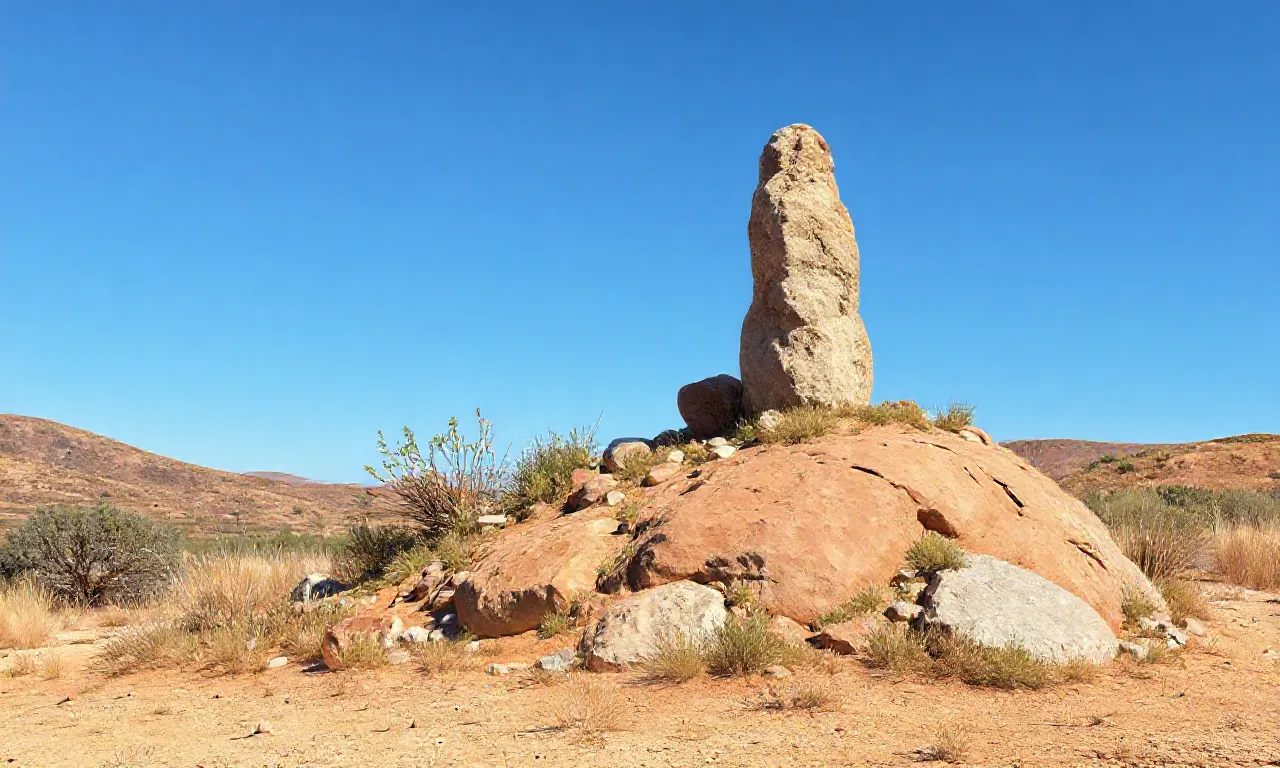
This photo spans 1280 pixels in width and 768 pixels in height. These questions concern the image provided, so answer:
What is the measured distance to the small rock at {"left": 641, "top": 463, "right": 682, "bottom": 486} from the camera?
8.96 m

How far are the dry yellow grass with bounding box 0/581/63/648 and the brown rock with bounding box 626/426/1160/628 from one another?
734 centimetres

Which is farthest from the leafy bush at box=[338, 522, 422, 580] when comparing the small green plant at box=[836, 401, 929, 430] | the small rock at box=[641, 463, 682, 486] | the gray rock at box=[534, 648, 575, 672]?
the small green plant at box=[836, 401, 929, 430]

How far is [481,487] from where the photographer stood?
10.2 metres

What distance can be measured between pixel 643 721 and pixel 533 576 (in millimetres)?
2554

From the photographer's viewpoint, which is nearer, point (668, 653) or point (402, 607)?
point (668, 653)

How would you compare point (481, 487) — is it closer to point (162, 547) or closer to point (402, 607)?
point (402, 607)

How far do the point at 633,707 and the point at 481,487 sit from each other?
529 centimetres

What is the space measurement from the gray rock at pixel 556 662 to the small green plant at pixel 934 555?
10.0ft

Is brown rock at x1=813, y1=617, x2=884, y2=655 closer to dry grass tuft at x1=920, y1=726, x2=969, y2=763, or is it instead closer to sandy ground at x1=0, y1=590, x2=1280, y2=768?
sandy ground at x1=0, y1=590, x2=1280, y2=768

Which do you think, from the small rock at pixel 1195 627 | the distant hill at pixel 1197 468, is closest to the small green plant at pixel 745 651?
the small rock at pixel 1195 627

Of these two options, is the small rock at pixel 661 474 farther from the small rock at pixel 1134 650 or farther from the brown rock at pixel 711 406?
the small rock at pixel 1134 650

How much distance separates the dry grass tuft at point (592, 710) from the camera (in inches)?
193

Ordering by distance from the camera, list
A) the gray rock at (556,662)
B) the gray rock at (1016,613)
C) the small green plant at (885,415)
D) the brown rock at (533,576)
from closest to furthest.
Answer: the gray rock at (1016,613), the gray rock at (556,662), the brown rock at (533,576), the small green plant at (885,415)

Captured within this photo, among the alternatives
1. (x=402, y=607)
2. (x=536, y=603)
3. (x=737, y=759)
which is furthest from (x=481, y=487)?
(x=737, y=759)
